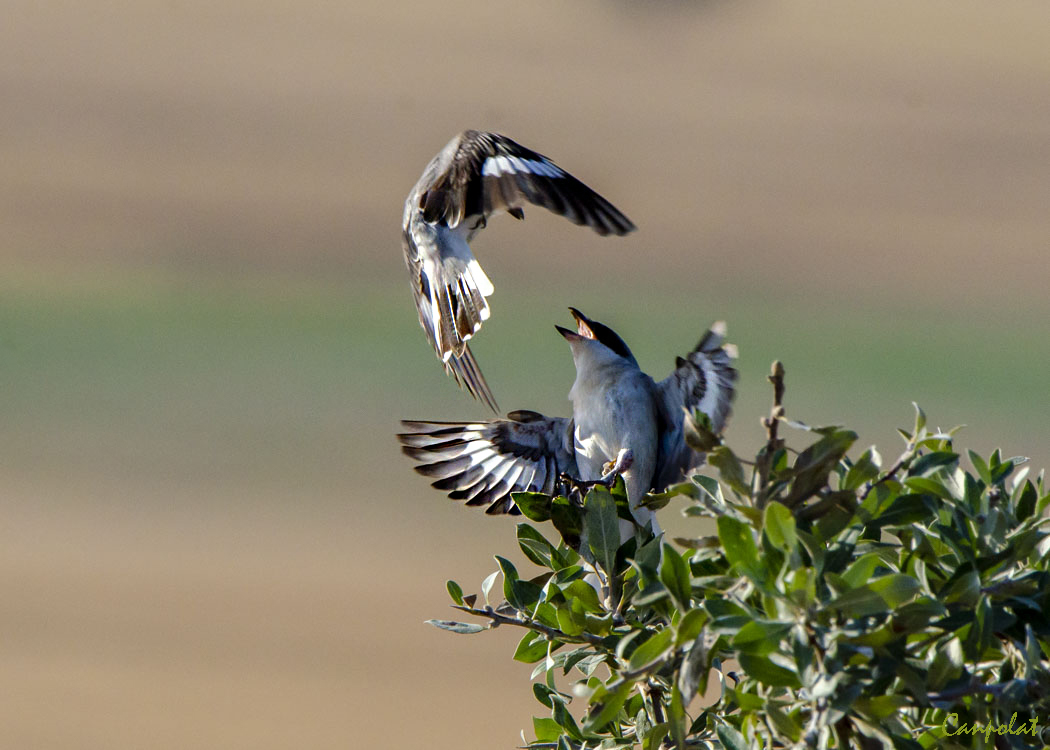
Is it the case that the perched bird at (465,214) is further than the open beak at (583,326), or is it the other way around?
the open beak at (583,326)

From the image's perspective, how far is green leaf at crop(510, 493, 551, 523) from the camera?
2.05 m

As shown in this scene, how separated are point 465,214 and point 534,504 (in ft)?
4.45

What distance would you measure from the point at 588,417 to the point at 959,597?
1888 millimetres

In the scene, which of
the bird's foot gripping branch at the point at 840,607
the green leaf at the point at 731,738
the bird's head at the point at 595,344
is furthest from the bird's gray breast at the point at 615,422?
the green leaf at the point at 731,738

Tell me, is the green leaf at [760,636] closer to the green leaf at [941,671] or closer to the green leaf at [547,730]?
the green leaf at [941,671]

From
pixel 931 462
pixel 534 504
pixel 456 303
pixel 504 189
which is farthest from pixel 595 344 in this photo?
pixel 931 462

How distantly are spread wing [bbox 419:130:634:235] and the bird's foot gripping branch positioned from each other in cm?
128

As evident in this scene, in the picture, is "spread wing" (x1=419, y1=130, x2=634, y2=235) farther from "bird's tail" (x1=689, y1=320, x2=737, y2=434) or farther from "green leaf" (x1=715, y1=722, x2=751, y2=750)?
"green leaf" (x1=715, y1=722, x2=751, y2=750)

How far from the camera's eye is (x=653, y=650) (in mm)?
1354

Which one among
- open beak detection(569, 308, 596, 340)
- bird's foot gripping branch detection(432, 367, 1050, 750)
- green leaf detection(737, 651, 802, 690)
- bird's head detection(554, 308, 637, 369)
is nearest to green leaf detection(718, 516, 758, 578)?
bird's foot gripping branch detection(432, 367, 1050, 750)

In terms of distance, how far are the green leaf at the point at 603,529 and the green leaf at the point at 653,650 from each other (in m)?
0.53

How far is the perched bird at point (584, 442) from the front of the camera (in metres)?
3.08

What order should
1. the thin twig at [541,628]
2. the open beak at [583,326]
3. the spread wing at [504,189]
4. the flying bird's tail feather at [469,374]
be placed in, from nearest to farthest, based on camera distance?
the thin twig at [541,628]
the spread wing at [504,189]
the flying bird's tail feather at [469,374]
the open beak at [583,326]

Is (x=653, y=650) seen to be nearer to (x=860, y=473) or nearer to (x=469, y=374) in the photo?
(x=860, y=473)
